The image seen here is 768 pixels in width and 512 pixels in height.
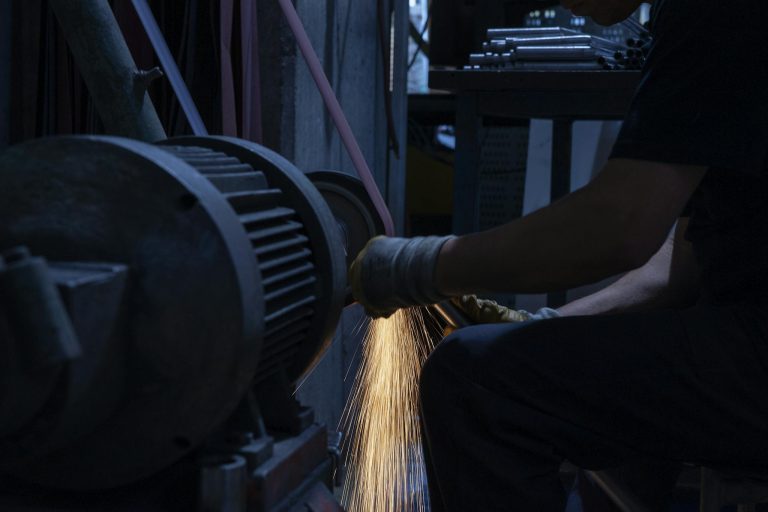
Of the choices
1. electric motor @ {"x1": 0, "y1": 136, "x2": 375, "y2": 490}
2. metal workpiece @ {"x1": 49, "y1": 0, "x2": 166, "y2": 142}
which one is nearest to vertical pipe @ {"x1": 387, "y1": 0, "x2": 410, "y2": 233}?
metal workpiece @ {"x1": 49, "y1": 0, "x2": 166, "y2": 142}

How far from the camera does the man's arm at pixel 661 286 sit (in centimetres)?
178

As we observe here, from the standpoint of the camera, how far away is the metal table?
244 cm

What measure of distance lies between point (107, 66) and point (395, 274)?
601 mm

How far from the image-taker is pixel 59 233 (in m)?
0.95

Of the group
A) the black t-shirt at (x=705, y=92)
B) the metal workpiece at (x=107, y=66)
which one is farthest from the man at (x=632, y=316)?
the metal workpiece at (x=107, y=66)

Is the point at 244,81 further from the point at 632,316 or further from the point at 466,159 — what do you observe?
the point at 632,316

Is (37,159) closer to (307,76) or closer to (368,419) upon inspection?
(307,76)

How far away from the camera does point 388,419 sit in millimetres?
2373

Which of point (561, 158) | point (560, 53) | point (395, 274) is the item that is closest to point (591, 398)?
point (395, 274)

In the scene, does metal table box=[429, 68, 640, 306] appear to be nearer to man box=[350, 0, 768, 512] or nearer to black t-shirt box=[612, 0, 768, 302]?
man box=[350, 0, 768, 512]

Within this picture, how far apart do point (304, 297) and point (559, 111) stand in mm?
1502

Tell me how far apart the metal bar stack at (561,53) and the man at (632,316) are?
1.22 m

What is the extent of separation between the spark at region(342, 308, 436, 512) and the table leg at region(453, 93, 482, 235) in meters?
0.37

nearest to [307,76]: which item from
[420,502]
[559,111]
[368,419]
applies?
[559,111]
